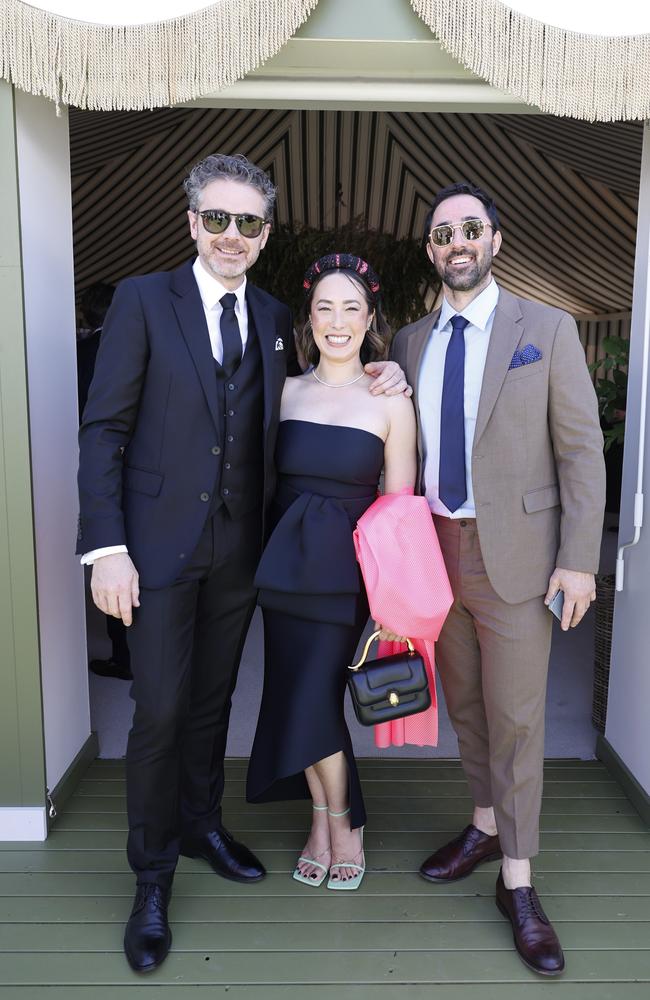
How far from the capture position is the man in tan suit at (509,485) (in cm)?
219

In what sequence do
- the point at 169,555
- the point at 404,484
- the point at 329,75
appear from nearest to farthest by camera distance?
1. the point at 169,555
2. the point at 404,484
3. the point at 329,75

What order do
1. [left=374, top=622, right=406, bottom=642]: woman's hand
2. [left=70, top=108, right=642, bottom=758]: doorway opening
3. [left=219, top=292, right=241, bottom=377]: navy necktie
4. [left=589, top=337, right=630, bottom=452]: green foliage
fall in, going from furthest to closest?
[left=70, top=108, right=642, bottom=758]: doorway opening, [left=589, top=337, right=630, bottom=452]: green foliage, [left=374, top=622, right=406, bottom=642]: woman's hand, [left=219, top=292, right=241, bottom=377]: navy necktie

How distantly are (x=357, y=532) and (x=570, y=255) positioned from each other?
6.77 m

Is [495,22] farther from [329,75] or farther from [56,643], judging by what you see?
[56,643]

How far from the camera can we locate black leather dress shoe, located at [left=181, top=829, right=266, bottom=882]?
248 centimetres

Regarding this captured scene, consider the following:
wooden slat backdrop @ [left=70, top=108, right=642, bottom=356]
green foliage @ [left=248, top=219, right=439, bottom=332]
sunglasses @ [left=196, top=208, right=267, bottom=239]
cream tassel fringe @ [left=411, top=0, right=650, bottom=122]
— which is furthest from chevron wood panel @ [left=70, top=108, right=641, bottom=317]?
sunglasses @ [left=196, top=208, right=267, bottom=239]

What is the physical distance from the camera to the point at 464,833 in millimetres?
2590

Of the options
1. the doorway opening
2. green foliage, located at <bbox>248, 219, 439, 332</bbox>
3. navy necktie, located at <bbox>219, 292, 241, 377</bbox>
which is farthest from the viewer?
green foliage, located at <bbox>248, 219, 439, 332</bbox>

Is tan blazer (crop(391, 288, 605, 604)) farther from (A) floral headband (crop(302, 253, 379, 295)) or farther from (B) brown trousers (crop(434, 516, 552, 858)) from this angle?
(A) floral headband (crop(302, 253, 379, 295))

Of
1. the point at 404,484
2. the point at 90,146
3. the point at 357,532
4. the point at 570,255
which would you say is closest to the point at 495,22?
the point at 404,484

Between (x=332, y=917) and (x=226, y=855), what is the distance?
39cm

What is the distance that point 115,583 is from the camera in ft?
6.89

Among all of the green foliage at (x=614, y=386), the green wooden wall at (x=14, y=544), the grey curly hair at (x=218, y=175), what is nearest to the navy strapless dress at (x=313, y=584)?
the grey curly hair at (x=218, y=175)

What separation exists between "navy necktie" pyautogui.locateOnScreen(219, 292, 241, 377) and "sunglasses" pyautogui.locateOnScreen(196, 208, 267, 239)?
0.17 meters
